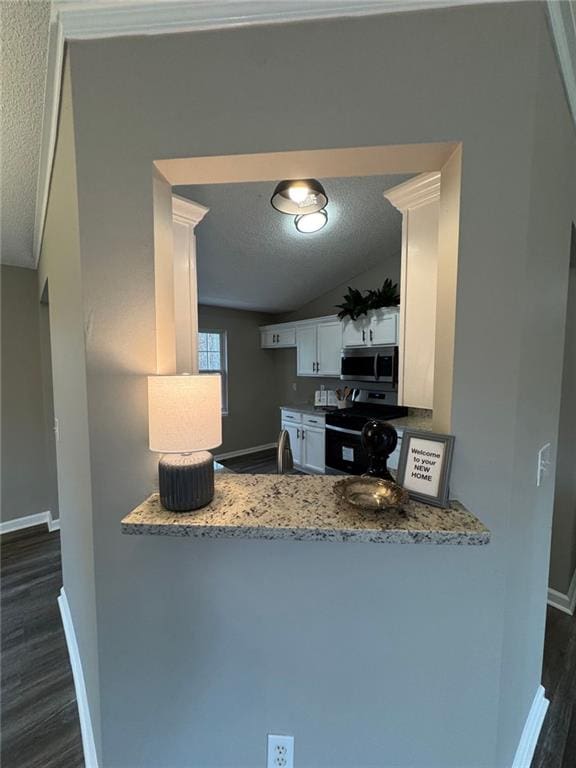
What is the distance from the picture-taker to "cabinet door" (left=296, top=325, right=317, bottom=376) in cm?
446

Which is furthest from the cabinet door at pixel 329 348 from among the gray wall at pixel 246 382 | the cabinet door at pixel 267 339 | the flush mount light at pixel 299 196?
the flush mount light at pixel 299 196

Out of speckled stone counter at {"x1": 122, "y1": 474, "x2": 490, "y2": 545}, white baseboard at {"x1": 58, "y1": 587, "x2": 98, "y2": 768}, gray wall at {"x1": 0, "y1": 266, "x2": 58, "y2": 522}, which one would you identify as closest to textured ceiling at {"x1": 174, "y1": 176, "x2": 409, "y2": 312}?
gray wall at {"x1": 0, "y1": 266, "x2": 58, "y2": 522}

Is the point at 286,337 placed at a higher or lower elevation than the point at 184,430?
higher

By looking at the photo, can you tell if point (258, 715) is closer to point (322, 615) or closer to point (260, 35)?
point (322, 615)

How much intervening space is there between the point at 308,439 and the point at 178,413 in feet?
11.3

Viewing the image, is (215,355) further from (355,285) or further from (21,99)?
(21,99)

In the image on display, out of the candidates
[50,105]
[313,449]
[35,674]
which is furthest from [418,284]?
[313,449]

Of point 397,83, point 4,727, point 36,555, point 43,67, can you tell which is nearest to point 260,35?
point 397,83

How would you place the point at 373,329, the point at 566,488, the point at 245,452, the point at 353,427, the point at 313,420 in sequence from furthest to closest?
the point at 245,452, the point at 313,420, the point at 373,329, the point at 353,427, the point at 566,488

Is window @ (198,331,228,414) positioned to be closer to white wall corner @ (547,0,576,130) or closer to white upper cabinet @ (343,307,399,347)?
white upper cabinet @ (343,307,399,347)

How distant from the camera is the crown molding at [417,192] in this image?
1.13 m

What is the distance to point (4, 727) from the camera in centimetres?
131

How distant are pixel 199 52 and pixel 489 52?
761mm

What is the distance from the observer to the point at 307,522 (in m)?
0.76
